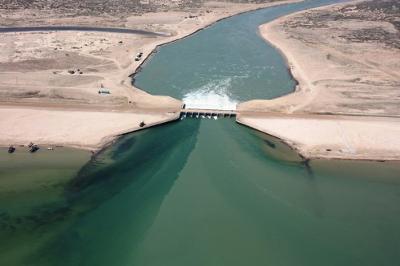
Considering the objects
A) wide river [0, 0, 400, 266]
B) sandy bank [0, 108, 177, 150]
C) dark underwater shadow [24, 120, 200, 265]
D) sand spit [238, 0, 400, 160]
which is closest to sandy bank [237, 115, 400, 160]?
sand spit [238, 0, 400, 160]

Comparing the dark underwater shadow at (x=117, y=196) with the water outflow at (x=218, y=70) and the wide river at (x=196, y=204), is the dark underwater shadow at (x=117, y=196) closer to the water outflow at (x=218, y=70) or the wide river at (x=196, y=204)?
the wide river at (x=196, y=204)

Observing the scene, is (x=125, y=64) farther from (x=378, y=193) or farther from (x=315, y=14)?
(x=315, y=14)

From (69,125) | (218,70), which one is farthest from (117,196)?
(218,70)

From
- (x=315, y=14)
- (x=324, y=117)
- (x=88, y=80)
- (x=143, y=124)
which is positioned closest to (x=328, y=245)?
(x=324, y=117)

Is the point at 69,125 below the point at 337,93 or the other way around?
below

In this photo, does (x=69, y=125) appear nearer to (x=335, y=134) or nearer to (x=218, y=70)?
(x=218, y=70)

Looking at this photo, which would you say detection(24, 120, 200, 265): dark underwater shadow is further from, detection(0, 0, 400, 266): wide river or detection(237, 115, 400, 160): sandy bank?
detection(237, 115, 400, 160): sandy bank
